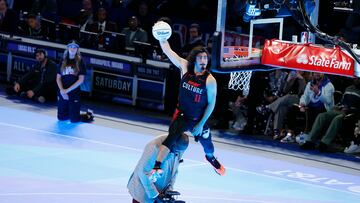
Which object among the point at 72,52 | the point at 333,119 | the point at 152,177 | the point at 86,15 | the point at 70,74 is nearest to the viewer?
the point at 152,177

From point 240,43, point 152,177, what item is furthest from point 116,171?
point 240,43

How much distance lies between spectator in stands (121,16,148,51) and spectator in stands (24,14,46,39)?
103 inches

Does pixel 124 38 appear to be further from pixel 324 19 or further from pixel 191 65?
pixel 191 65

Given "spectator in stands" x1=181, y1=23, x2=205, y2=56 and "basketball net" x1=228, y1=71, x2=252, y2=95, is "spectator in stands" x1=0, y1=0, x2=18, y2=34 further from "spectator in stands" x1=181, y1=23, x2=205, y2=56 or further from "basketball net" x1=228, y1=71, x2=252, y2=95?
"basketball net" x1=228, y1=71, x2=252, y2=95

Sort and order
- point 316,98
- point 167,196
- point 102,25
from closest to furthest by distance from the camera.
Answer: point 167,196
point 316,98
point 102,25

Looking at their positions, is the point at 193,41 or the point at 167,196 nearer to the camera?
the point at 167,196

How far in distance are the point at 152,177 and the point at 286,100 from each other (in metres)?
7.86

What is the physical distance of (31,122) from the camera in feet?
61.1

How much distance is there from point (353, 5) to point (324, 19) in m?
5.62

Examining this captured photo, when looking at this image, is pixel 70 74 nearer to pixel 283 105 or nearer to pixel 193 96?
pixel 283 105

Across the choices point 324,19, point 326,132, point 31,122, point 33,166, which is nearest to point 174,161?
point 33,166

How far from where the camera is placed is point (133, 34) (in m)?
21.5

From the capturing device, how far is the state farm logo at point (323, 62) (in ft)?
53.9

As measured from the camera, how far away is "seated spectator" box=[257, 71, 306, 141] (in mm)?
18297
